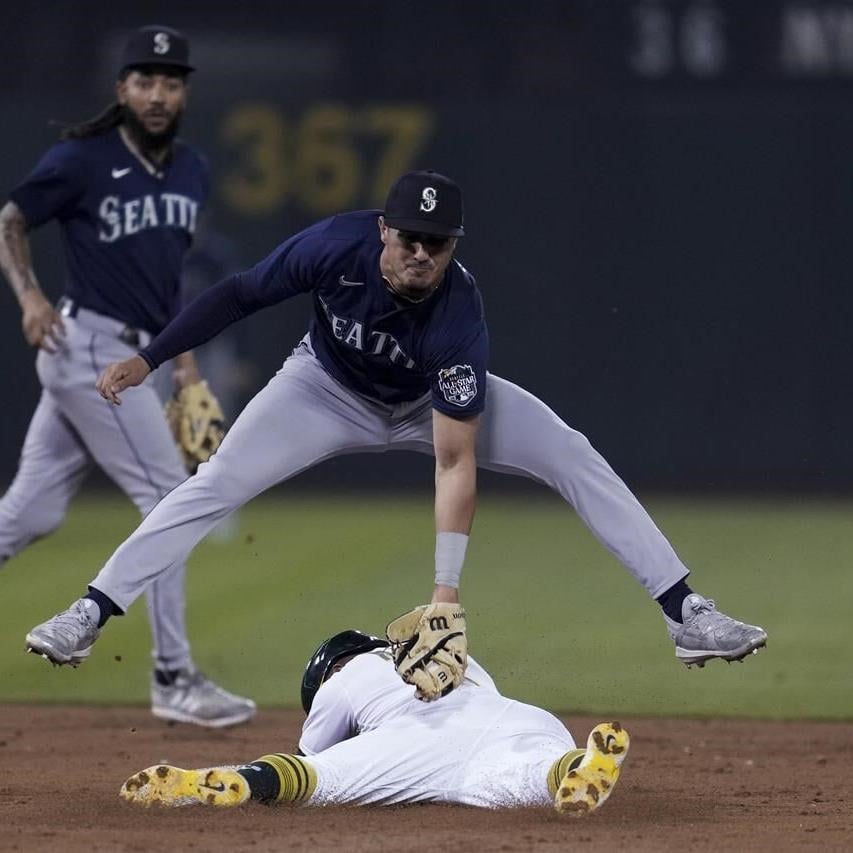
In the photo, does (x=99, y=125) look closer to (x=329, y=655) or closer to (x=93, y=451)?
(x=93, y=451)

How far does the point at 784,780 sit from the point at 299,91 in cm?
984

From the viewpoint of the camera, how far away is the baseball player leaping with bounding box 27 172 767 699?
17.3 feet

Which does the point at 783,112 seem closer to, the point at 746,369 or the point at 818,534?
the point at 746,369

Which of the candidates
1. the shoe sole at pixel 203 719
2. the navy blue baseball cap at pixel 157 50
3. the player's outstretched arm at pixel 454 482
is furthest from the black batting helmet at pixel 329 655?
the navy blue baseball cap at pixel 157 50

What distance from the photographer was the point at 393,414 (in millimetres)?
5824

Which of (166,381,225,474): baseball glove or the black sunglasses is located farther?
(166,381,225,474): baseball glove

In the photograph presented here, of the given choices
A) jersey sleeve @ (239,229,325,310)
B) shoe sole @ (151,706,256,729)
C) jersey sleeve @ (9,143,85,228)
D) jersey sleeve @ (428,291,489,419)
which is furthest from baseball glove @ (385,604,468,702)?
jersey sleeve @ (9,143,85,228)

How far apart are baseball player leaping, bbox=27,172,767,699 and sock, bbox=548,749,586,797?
18.2 inches

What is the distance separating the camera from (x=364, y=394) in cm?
577

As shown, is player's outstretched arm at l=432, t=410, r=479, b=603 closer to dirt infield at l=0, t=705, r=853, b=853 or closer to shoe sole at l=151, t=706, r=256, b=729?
dirt infield at l=0, t=705, r=853, b=853

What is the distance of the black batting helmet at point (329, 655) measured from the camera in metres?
5.16

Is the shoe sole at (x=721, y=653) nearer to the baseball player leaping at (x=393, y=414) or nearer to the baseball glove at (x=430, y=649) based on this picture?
the baseball player leaping at (x=393, y=414)

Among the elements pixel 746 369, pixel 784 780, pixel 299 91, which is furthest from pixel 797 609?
pixel 299 91

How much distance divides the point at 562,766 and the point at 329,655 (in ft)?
2.64
